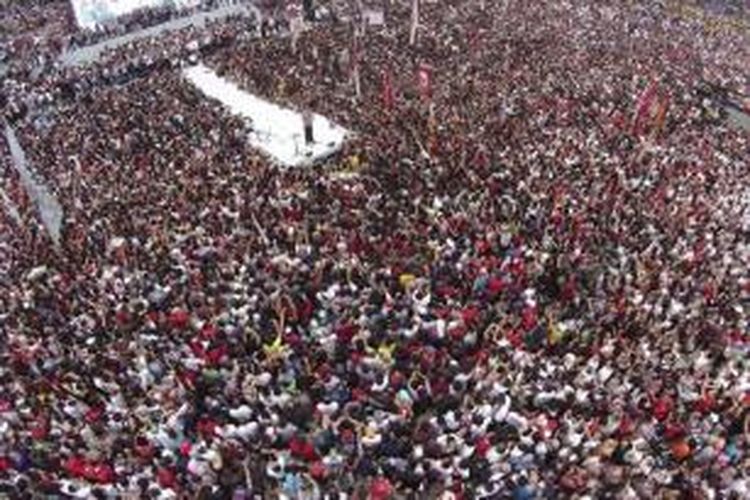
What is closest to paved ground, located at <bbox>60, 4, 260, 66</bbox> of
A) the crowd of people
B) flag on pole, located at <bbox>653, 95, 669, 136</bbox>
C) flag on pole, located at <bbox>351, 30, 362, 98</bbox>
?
flag on pole, located at <bbox>351, 30, 362, 98</bbox>

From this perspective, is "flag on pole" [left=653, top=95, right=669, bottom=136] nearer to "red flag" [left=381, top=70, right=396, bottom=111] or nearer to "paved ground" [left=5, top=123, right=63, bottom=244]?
"red flag" [left=381, top=70, right=396, bottom=111]

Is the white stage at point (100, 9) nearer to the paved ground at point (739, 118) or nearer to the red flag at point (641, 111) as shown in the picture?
the red flag at point (641, 111)

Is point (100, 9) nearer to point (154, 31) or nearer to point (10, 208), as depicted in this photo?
point (154, 31)

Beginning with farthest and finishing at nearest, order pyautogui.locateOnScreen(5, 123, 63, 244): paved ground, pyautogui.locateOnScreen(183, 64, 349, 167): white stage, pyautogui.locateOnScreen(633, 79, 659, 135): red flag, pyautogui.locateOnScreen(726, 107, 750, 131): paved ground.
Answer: pyautogui.locateOnScreen(726, 107, 750, 131): paved ground → pyautogui.locateOnScreen(633, 79, 659, 135): red flag → pyautogui.locateOnScreen(183, 64, 349, 167): white stage → pyautogui.locateOnScreen(5, 123, 63, 244): paved ground

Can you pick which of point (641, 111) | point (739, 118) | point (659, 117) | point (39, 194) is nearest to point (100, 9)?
point (39, 194)

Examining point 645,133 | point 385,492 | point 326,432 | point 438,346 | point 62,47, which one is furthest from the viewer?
point 62,47

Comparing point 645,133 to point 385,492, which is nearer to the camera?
point 385,492

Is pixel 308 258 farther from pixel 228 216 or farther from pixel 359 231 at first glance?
→ pixel 228 216

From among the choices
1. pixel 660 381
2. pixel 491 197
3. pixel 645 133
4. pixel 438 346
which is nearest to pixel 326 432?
pixel 438 346
